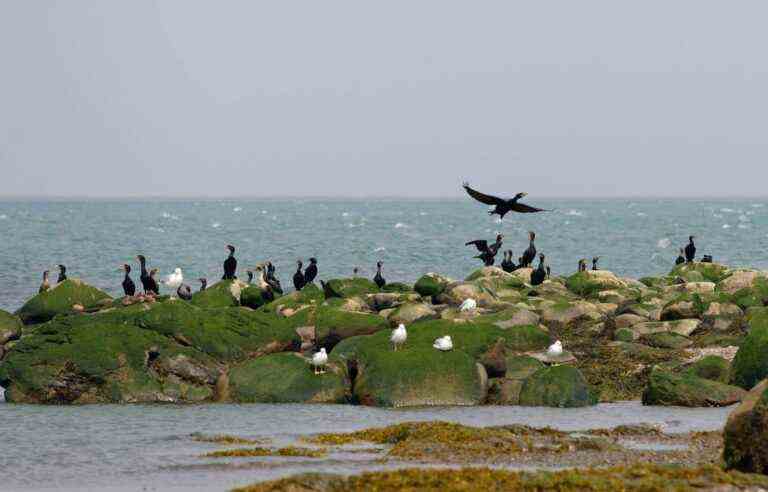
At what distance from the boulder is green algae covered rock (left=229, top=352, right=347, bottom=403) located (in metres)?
4.61

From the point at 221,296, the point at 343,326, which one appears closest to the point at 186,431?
the point at 343,326

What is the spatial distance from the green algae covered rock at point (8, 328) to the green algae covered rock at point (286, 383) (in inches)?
332

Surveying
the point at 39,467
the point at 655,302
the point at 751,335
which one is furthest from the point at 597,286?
the point at 39,467

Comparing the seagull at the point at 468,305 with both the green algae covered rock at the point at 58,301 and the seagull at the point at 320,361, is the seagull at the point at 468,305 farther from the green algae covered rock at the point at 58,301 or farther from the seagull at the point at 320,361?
the green algae covered rock at the point at 58,301

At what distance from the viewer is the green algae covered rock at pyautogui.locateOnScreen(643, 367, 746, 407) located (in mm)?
23719

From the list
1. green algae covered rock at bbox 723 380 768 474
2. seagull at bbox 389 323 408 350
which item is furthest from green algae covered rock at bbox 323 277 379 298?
green algae covered rock at bbox 723 380 768 474

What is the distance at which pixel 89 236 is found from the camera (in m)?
109

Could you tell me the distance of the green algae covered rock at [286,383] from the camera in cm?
2478

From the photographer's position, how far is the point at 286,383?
81.7 ft

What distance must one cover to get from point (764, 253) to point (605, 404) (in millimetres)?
62113

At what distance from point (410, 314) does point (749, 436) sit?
15009mm

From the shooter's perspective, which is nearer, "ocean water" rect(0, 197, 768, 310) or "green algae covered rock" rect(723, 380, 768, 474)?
"green algae covered rock" rect(723, 380, 768, 474)

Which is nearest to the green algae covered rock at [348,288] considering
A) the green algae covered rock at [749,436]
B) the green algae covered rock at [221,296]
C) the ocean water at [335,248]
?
the green algae covered rock at [221,296]

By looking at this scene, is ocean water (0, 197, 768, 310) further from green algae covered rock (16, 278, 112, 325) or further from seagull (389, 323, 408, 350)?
seagull (389, 323, 408, 350)
